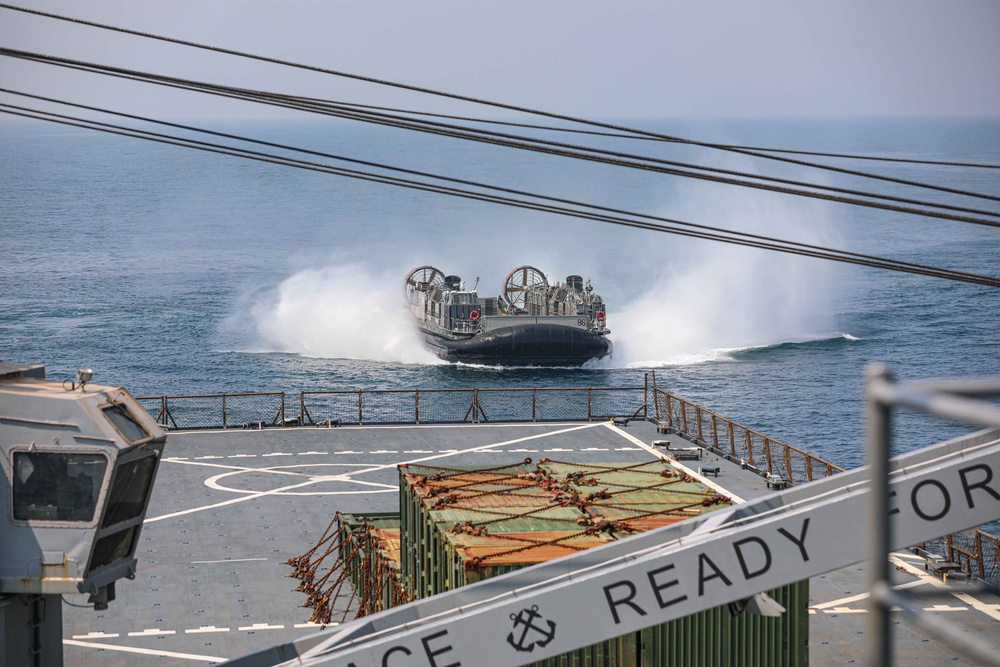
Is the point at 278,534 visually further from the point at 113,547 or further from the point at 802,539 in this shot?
the point at 802,539

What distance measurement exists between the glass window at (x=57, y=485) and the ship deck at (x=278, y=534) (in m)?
5.61

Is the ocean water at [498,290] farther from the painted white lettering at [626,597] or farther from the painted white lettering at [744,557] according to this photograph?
the painted white lettering at [626,597]

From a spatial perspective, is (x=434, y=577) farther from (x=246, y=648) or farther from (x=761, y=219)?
(x=761, y=219)

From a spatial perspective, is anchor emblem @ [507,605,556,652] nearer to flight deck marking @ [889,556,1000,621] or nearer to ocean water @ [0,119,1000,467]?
flight deck marking @ [889,556,1000,621]

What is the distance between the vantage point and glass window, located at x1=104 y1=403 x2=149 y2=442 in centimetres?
1301

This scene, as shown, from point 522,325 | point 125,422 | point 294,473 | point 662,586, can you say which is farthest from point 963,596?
point 522,325

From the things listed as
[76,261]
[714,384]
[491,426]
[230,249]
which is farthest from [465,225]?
[491,426]

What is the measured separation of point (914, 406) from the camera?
12.9ft

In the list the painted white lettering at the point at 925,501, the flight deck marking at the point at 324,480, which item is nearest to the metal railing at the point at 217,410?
the flight deck marking at the point at 324,480

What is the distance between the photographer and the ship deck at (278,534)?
19109 mm

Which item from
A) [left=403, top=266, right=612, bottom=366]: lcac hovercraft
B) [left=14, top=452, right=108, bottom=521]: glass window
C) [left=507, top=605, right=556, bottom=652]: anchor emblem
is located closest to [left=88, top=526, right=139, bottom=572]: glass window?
[left=14, top=452, right=108, bottom=521]: glass window

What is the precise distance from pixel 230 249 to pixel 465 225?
40156mm

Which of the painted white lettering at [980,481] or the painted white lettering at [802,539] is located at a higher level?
the painted white lettering at [980,481]

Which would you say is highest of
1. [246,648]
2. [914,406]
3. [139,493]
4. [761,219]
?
[761,219]
